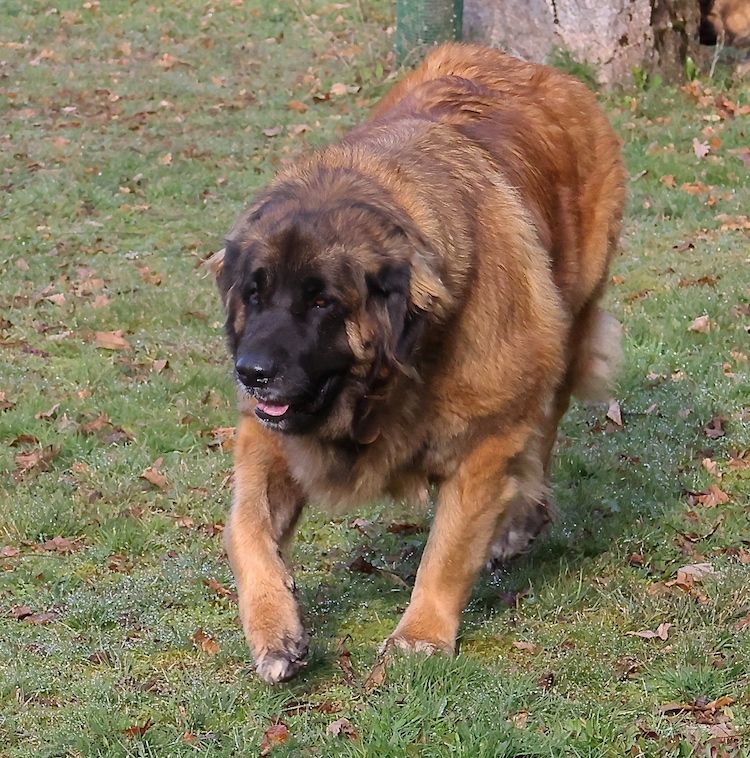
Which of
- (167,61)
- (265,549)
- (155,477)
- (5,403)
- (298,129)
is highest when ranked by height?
(265,549)

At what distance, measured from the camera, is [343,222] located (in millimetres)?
4148

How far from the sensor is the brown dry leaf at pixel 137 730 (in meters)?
3.98

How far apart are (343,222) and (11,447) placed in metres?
3.49

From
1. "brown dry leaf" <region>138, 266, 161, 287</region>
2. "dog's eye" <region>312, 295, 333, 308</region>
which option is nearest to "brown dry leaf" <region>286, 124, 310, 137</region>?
"brown dry leaf" <region>138, 266, 161, 287</region>

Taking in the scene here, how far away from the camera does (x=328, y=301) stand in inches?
161

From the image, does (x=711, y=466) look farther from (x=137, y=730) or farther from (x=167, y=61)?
(x=167, y=61)

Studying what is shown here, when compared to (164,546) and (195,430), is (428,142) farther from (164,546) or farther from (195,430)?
(195,430)

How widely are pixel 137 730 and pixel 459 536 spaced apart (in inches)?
54.1

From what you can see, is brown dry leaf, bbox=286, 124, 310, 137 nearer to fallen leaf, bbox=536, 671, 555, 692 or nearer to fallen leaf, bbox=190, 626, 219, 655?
fallen leaf, bbox=190, 626, 219, 655

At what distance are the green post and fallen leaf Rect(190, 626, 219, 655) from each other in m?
10.1

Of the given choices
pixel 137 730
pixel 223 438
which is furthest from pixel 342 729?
pixel 223 438

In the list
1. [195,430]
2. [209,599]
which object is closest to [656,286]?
[195,430]

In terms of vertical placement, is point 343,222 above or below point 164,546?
above

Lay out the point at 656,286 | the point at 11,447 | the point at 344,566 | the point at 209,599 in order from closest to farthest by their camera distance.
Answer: the point at 209,599
the point at 344,566
the point at 11,447
the point at 656,286
